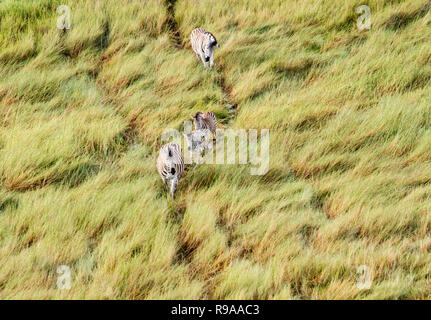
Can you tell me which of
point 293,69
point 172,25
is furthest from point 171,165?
point 172,25

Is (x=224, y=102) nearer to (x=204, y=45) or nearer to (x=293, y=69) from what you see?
(x=204, y=45)

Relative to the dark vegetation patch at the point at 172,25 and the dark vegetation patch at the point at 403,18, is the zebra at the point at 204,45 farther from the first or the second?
the dark vegetation patch at the point at 403,18

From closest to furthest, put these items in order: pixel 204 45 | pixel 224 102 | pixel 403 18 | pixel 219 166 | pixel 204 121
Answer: pixel 219 166, pixel 204 121, pixel 224 102, pixel 204 45, pixel 403 18

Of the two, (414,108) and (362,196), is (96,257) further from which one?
(414,108)

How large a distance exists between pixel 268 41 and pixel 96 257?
416 cm

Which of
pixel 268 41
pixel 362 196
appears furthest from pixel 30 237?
pixel 268 41

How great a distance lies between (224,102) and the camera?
27.3 ft

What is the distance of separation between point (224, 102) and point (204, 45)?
32.8 inches

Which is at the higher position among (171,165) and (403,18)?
(403,18)

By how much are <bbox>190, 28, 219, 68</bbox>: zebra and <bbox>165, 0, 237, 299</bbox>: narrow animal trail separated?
0.51ft

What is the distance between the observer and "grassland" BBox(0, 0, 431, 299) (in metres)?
6.04

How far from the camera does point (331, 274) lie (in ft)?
19.7

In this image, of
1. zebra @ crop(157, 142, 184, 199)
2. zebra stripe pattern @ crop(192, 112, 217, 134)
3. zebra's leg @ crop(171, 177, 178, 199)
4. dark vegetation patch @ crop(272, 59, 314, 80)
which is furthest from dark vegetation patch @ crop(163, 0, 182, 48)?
zebra's leg @ crop(171, 177, 178, 199)

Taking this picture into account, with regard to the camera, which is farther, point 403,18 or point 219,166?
point 403,18
